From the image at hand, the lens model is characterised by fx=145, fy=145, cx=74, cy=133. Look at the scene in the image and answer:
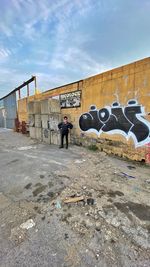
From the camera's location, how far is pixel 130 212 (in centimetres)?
231

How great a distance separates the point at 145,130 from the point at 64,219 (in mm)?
3446

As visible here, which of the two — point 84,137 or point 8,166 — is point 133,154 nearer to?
point 84,137

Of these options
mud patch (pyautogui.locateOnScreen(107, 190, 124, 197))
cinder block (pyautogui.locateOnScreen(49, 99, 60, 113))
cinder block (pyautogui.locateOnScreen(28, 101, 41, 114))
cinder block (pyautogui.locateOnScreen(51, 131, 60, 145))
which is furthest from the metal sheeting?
mud patch (pyautogui.locateOnScreen(107, 190, 124, 197))

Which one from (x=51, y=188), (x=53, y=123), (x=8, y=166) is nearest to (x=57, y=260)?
(x=51, y=188)

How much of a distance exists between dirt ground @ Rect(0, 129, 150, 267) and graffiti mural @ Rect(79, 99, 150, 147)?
47.4 inches

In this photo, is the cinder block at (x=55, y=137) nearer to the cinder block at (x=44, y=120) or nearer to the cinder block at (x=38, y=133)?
the cinder block at (x=44, y=120)

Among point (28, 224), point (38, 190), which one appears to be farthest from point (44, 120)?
point (28, 224)

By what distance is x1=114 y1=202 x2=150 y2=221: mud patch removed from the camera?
7.26 ft

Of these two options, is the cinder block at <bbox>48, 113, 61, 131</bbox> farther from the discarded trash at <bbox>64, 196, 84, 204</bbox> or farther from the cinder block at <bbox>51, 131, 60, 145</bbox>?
the discarded trash at <bbox>64, 196, 84, 204</bbox>

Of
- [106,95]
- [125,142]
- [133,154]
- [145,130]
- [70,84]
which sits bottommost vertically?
[133,154]

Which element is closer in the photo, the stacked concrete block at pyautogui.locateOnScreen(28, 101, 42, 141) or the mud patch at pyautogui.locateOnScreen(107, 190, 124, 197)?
the mud patch at pyautogui.locateOnScreen(107, 190, 124, 197)

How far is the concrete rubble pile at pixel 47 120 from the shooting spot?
766 centimetres

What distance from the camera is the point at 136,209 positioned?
2.38 meters

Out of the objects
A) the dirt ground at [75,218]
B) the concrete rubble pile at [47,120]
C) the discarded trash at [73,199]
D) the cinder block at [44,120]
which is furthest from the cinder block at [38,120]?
the discarded trash at [73,199]
